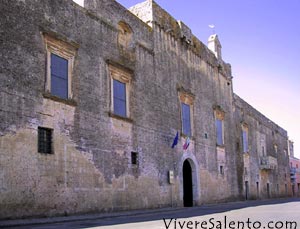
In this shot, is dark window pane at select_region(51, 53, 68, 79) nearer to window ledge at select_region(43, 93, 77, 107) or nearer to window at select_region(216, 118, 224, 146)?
window ledge at select_region(43, 93, 77, 107)

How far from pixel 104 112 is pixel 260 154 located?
2577 cm

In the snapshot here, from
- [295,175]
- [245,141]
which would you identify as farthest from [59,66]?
[295,175]

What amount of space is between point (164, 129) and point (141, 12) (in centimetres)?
591

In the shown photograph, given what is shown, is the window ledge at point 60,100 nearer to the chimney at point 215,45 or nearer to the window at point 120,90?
the window at point 120,90

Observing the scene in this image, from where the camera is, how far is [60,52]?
14.1 m

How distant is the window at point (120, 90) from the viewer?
54.3 ft

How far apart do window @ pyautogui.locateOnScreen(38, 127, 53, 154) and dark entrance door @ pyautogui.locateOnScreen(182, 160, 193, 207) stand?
10.6 m

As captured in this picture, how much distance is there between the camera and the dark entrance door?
22.1m

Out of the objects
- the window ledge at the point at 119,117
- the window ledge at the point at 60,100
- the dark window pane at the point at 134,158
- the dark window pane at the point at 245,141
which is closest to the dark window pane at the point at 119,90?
the window ledge at the point at 119,117

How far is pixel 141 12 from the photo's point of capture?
68.4 ft

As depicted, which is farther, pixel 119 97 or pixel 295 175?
pixel 295 175

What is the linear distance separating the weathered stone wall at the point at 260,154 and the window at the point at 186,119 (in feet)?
29.3

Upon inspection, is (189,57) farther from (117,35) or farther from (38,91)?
(38,91)

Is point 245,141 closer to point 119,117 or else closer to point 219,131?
point 219,131
